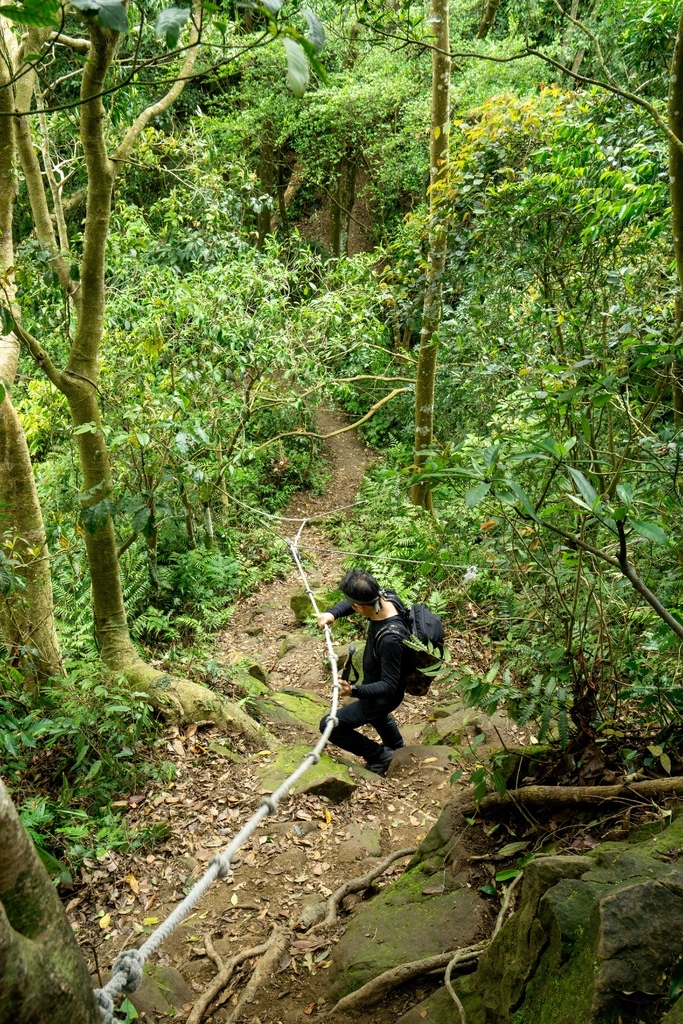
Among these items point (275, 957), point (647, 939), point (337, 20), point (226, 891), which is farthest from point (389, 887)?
point (337, 20)

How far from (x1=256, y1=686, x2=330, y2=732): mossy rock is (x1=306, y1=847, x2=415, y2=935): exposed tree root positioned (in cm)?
210

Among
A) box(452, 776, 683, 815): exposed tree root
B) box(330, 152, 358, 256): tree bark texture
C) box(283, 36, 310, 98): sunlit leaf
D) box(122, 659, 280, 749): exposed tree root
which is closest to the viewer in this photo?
box(283, 36, 310, 98): sunlit leaf

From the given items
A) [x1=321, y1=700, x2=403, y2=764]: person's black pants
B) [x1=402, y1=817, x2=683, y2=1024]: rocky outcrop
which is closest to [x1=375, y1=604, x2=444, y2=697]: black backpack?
[x1=321, y1=700, x2=403, y2=764]: person's black pants

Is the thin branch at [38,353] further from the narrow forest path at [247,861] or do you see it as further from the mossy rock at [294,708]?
the mossy rock at [294,708]

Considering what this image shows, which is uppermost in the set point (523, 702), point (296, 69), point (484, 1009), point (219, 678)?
point (296, 69)

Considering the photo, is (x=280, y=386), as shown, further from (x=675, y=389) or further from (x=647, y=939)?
(x=647, y=939)

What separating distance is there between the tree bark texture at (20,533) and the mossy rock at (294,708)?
1940mm

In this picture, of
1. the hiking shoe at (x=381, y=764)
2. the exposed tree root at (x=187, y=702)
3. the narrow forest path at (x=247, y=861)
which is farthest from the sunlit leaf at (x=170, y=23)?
the hiking shoe at (x=381, y=764)

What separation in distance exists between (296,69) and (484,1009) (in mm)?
2843

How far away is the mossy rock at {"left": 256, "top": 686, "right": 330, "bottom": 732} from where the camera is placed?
6254 millimetres

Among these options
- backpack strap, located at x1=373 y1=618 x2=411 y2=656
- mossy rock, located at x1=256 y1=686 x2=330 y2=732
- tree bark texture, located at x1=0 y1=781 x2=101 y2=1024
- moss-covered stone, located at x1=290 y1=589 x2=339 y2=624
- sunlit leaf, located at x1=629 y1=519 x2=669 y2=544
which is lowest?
moss-covered stone, located at x1=290 y1=589 x2=339 y2=624

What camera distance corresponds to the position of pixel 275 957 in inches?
132

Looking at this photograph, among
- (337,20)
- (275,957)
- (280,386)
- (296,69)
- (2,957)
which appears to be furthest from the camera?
(337,20)

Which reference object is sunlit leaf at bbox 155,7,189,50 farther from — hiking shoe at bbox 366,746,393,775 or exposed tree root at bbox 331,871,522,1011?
hiking shoe at bbox 366,746,393,775
